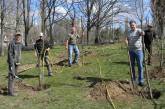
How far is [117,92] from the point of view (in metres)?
12.8

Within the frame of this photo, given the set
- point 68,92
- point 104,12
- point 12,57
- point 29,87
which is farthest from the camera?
point 104,12

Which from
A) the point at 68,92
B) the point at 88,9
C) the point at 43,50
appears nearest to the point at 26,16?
the point at 88,9

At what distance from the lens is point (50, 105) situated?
12.2 meters

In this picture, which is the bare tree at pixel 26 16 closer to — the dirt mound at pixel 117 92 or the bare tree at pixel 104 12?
the bare tree at pixel 104 12

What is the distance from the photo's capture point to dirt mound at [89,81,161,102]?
12528 mm

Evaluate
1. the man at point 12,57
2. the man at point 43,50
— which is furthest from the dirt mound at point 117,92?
the man at point 43,50

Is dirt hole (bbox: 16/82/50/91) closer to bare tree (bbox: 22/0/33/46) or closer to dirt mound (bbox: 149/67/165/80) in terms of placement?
dirt mound (bbox: 149/67/165/80)

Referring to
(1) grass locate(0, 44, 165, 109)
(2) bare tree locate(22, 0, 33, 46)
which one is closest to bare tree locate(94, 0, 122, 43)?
(2) bare tree locate(22, 0, 33, 46)

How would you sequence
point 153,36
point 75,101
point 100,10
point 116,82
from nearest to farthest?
1. point 75,101
2. point 116,82
3. point 153,36
4. point 100,10

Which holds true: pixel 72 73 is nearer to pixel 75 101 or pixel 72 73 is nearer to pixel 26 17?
pixel 75 101

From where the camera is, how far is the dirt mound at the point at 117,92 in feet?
41.1

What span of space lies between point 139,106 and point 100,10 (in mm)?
41963

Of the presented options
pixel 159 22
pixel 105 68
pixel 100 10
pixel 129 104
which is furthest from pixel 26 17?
pixel 129 104

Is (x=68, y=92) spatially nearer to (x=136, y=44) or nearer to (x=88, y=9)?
(x=136, y=44)
